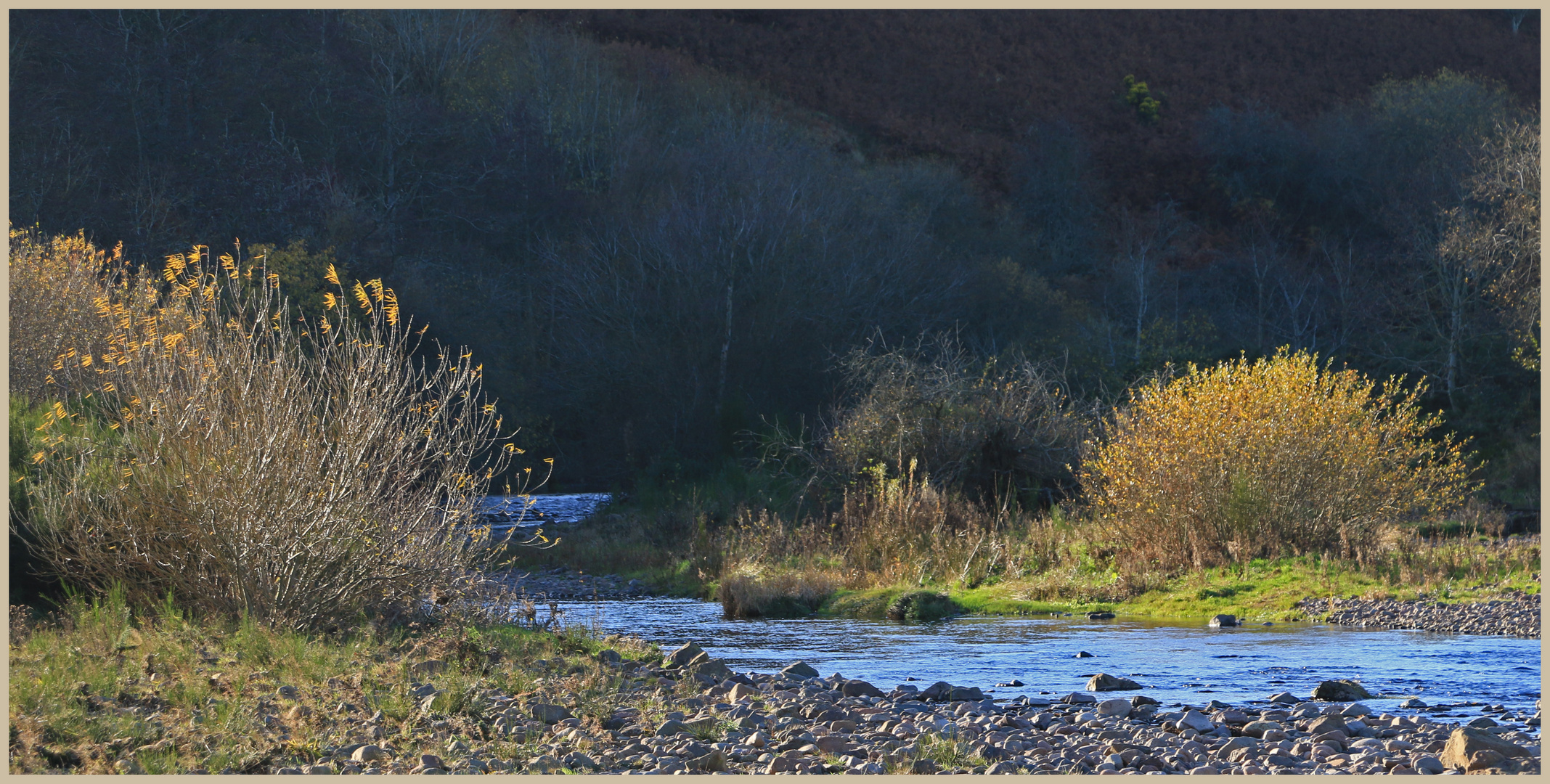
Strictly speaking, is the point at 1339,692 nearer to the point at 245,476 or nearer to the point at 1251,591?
the point at 1251,591

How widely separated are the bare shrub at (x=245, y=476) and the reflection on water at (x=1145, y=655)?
356 cm

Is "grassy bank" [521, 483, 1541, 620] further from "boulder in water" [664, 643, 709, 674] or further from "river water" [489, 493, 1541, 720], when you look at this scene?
"boulder in water" [664, 643, 709, 674]

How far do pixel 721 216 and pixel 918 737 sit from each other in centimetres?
2859

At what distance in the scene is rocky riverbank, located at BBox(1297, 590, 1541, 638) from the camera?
44.2 feet

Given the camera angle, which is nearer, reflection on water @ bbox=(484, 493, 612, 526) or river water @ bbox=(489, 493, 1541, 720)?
river water @ bbox=(489, 493, 1541, 720)

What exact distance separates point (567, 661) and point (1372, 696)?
19.8 ft

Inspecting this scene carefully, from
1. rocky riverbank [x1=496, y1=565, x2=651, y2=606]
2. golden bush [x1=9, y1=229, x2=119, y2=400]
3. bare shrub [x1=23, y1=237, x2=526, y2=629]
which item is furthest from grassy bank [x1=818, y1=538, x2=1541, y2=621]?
golden bush [x1=9, y1=229, x2=119, y2=400]

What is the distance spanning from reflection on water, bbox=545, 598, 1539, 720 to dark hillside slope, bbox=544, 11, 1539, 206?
42424 mm

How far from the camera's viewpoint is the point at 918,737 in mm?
7883

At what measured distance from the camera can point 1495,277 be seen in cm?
3312

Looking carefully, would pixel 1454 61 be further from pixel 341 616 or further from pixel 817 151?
pixel 341 616

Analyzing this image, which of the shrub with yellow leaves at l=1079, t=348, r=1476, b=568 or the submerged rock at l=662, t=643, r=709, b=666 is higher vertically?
the shrub with yellow leaves at l=1079, t=348, r=1476, b=568

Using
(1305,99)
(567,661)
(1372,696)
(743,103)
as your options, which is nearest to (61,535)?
(567,661)

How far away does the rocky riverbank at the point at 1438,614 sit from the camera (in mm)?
13461
